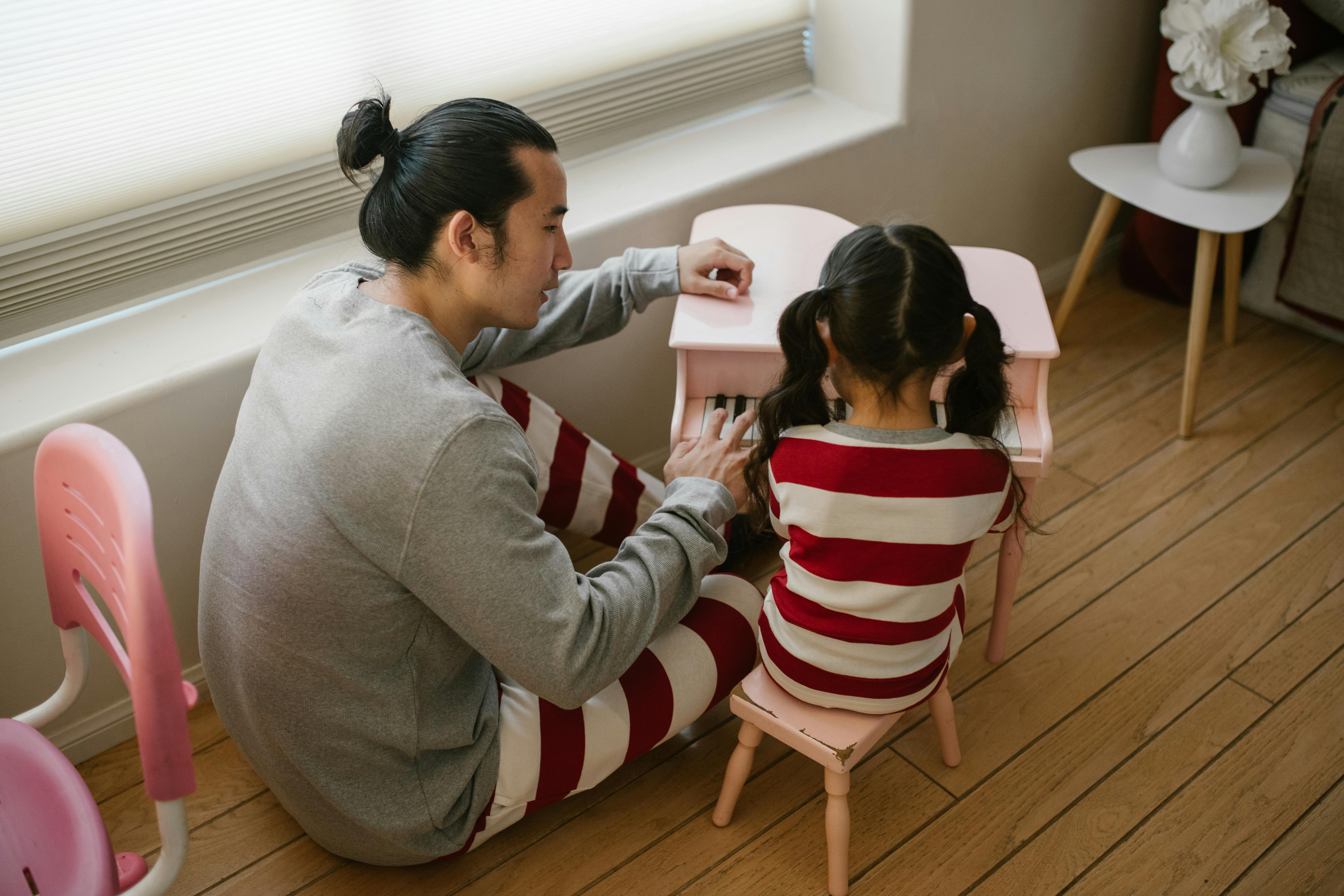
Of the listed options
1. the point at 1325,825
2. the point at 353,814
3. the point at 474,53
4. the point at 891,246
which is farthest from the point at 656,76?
the point at 1325,825

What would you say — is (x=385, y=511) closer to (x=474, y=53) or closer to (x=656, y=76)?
(x=474, y=53)

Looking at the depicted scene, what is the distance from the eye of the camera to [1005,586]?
1.78 meters

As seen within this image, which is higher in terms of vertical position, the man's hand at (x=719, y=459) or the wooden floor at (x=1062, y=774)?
the man's hand at (x=719, y=459)

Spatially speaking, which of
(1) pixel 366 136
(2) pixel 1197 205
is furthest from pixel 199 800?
(2) pixel 1197 205

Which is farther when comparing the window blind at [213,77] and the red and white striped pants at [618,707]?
the window blind at [213,77]

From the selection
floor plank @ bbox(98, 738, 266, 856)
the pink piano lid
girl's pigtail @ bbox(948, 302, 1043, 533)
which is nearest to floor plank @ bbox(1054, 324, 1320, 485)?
the pink piano lid

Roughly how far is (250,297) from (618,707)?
986mm

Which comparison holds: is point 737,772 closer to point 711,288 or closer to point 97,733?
point 711,288

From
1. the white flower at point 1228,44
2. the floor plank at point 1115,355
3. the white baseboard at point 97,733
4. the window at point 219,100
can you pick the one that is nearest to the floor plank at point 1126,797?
the floor plank at point 1115,355

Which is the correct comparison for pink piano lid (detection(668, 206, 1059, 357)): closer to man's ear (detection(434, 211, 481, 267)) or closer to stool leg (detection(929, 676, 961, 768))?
man's ear (detection(434, 211, 481, 267))

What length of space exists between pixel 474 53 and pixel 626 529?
98 centimetres

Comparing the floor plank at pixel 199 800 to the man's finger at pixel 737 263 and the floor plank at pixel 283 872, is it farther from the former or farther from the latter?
the man's finger at pixel 737 263

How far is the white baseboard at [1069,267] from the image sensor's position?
293 centimetres

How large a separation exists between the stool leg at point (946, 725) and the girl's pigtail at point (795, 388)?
398 mm
